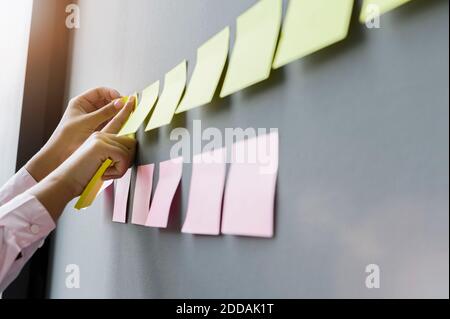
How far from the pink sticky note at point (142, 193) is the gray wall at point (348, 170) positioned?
0.08m

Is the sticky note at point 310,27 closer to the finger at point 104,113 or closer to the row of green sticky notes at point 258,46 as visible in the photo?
the row of green sticky notes at point 258,46

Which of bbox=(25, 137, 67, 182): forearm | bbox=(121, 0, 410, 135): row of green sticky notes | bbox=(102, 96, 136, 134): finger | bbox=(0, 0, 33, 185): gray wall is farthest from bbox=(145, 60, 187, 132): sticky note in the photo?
bbox=(0, 0, 33, 185): gray wall

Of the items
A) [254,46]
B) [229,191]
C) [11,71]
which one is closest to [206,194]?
[229,191]

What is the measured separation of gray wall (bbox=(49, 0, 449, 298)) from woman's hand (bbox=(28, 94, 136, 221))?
0.46 ft

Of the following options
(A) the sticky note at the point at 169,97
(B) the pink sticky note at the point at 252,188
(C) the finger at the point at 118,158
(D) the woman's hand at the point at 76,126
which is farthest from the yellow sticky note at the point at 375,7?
(D) the woman's hand at the point at 76,126

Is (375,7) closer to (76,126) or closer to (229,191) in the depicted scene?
(229,191)

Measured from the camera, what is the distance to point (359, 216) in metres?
0.23

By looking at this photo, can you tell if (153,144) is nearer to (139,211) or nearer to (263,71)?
(139,211)

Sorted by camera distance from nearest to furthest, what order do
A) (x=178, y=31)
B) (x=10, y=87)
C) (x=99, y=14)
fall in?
(x=178, y=31)
(x=99, y=14)
(x=10, y=87)

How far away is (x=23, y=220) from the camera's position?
46 cm

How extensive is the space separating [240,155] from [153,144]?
211 mm

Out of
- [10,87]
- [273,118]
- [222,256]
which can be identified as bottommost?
[222,256]

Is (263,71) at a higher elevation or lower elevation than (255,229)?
higher

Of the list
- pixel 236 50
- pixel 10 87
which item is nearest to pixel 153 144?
pixel 236 50
